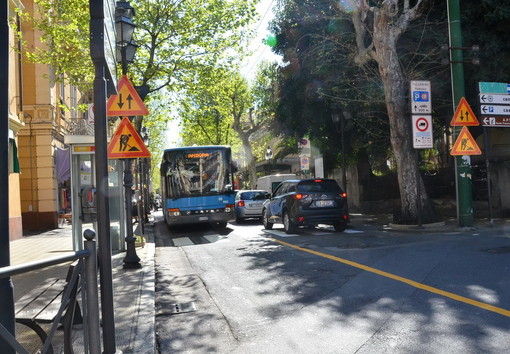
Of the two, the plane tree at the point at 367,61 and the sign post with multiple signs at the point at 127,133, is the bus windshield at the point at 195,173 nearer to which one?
the plane tree at the point at 367,61

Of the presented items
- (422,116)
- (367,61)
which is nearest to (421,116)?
(422,116)

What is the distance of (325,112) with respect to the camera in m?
19.8

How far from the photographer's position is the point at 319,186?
45.1 feet

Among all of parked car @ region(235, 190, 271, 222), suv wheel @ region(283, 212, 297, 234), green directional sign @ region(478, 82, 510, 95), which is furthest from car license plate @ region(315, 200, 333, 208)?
parked car @ region(235, 190, 271, 222)

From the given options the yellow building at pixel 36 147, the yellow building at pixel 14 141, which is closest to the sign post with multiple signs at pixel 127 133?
the yellow building at pixel 14 141

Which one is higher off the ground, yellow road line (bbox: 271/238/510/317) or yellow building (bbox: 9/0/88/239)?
yellow building (bbox: 9/0/88/239)

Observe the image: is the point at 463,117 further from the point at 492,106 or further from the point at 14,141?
the point at 14,141

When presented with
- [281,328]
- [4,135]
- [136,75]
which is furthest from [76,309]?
[136,75]

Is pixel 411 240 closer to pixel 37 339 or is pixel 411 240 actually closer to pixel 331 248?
pixel 331 248

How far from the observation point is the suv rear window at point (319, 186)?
13641mm

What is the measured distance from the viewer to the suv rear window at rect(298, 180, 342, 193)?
1364 cm

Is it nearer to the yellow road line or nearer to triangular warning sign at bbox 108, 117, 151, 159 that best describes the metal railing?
the yellow road line

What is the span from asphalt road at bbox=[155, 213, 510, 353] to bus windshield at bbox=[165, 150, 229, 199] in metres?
7.33

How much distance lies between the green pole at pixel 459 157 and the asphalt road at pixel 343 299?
2.44m
